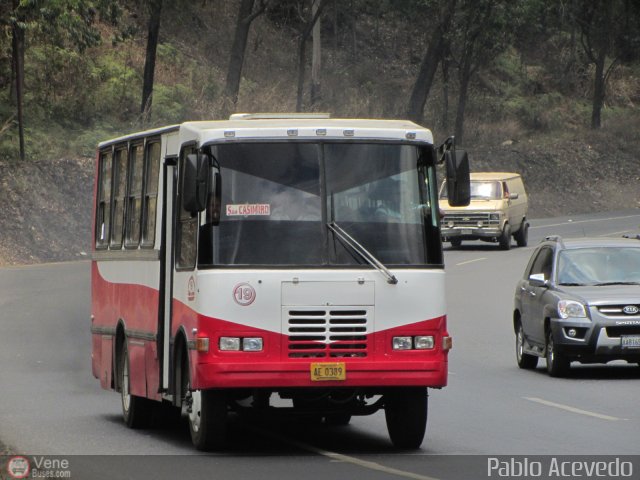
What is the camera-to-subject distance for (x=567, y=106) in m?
72.3

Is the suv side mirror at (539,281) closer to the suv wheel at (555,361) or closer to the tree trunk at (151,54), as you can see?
the suv wheel at (555,361)

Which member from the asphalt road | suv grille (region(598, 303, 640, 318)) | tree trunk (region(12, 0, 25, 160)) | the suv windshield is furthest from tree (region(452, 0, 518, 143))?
suv grille (region(598, 303, 640, 318))

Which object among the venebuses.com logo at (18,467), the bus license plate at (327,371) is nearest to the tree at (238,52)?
the bus license plate at (327,371)

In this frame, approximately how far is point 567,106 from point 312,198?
6118 cm

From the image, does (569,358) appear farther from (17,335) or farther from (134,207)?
(17,335)

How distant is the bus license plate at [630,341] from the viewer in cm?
1900

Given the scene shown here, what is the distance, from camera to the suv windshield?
20141 mm

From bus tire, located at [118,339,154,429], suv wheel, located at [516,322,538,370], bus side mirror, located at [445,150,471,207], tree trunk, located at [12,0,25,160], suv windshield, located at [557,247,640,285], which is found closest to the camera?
bus side mirror, located at [445,150,471,207]

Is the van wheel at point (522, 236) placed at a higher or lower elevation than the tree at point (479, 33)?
lower

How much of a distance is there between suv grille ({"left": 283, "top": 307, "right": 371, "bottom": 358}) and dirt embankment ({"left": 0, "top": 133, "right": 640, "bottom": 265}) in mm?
26821

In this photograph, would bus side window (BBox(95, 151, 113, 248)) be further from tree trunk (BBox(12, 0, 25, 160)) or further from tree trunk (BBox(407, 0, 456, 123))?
tree trunk (BBox(407, 0, 456, 123))

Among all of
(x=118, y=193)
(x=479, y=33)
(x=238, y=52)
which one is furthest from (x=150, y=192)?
(x=479, y=33)

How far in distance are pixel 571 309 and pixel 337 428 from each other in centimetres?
556

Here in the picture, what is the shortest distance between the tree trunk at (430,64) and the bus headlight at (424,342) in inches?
1899
